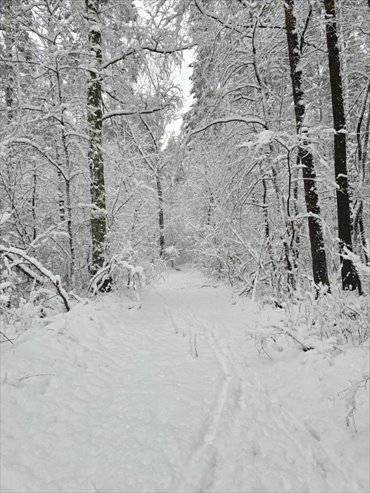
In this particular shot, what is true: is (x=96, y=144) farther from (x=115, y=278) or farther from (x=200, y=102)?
(x=115, y=278)

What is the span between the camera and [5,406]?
3.20m

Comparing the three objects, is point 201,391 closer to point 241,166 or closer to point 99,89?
point 241,166

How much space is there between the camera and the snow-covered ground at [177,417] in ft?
8.39

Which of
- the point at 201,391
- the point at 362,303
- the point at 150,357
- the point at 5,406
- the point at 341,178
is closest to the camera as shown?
the point at 5,406

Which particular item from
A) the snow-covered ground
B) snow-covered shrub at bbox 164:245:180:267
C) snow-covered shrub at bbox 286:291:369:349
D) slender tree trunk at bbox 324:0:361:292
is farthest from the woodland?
the snow-covered ground

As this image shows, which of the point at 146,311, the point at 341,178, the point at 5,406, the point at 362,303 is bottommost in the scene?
the point at 146,311

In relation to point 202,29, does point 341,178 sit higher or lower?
lower

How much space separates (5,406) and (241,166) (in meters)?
7.77

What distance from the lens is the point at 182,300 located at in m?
12.2

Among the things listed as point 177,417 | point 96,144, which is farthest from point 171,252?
point 177,417

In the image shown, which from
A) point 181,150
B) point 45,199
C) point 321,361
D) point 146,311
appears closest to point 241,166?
point 181,150

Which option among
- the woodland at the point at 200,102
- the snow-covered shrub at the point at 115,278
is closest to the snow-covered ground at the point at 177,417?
the snow-covered shrub at the point at 115,278

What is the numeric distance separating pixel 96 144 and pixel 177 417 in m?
7.48

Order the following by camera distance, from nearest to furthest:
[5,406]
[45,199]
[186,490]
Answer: [186,490] < [5,406] < [45,199]
